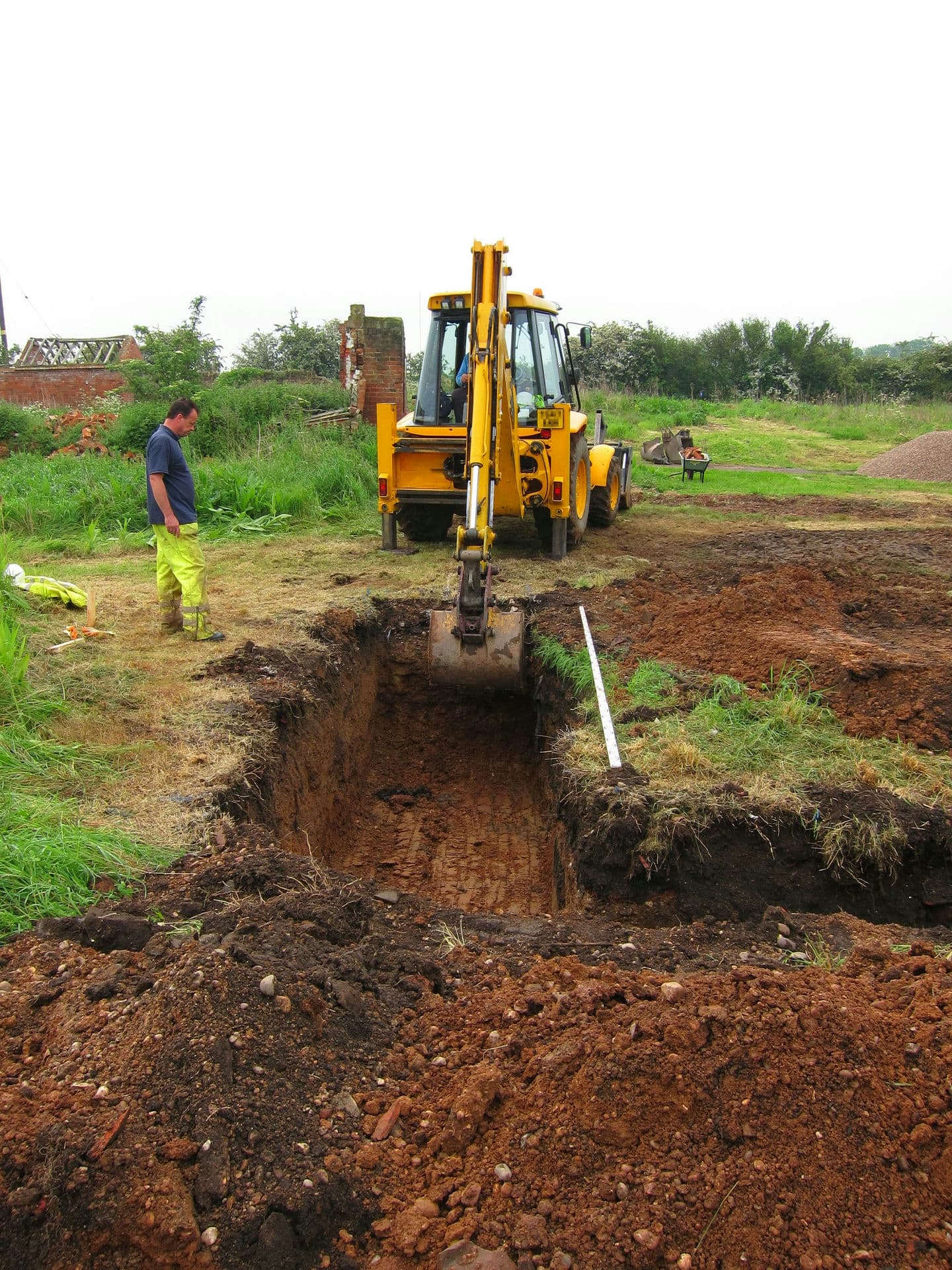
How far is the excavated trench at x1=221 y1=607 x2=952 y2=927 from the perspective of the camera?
4.22 meters

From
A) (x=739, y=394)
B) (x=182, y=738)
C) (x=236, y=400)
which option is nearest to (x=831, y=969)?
(x=182, y=738)

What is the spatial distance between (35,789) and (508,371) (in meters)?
5.32

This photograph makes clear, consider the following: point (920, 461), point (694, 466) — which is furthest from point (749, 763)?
point (920, 461)

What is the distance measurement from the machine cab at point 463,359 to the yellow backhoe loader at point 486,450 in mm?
14

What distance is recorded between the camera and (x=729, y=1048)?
2.51 metres

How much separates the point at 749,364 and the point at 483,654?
42107 mm

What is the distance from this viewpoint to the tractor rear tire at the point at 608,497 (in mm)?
11578

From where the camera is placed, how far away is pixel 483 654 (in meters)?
6.50

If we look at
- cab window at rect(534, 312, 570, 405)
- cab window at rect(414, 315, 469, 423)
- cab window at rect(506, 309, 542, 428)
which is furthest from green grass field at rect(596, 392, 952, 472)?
cab window at rect(414, 315, 469, 423)

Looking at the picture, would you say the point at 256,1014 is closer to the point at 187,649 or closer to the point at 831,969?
the point at 831,969

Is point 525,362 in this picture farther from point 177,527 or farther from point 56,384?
point 56,384

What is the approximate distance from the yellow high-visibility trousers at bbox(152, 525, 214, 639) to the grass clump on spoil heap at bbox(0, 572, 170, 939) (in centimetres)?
144

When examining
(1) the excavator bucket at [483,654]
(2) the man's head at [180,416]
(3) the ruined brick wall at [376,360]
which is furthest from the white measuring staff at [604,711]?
(3) the ruined brick wall at [376,360]

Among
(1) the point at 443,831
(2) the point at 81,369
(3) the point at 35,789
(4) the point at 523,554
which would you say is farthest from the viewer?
(2) the point at 81,369
